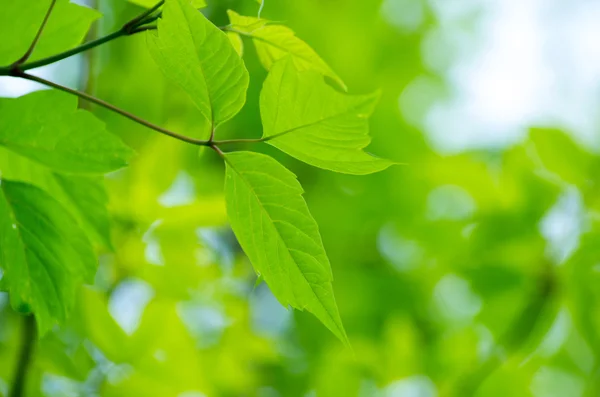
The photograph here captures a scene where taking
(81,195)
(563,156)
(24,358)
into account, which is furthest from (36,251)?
(563,156)

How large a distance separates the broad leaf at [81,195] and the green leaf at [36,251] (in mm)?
38

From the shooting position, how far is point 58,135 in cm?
42

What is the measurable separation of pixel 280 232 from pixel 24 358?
0.44 meters

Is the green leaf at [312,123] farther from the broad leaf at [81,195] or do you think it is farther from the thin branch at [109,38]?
the broad leaf at [81,195]

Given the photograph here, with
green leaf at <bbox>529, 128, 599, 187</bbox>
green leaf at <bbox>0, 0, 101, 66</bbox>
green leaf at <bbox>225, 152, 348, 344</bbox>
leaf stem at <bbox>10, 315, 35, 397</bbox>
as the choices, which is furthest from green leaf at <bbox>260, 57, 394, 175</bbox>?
green leaf at <bbox>529, 128, 599, 187</bbox>

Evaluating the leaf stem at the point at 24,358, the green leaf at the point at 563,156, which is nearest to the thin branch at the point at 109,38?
the leaf stem at the point at 24,358

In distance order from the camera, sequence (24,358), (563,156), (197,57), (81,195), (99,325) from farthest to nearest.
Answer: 1. (563,156)
2. (99,325)
3. (24,358)
4. (81,195)
5. (197,57)

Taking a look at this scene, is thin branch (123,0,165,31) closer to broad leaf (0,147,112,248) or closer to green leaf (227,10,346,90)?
green leaf (227,10,346,90)

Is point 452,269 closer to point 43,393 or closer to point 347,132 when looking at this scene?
point 43,393

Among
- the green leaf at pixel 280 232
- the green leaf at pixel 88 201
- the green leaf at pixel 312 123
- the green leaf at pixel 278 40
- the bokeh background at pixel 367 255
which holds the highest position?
the green leaf at pixel 278 40

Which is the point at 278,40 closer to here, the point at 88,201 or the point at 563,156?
the point at 88,201

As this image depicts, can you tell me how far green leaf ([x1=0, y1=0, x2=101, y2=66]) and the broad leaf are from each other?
0.09 metres

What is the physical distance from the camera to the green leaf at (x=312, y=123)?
380 millimetres

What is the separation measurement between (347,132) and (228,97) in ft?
0.25
